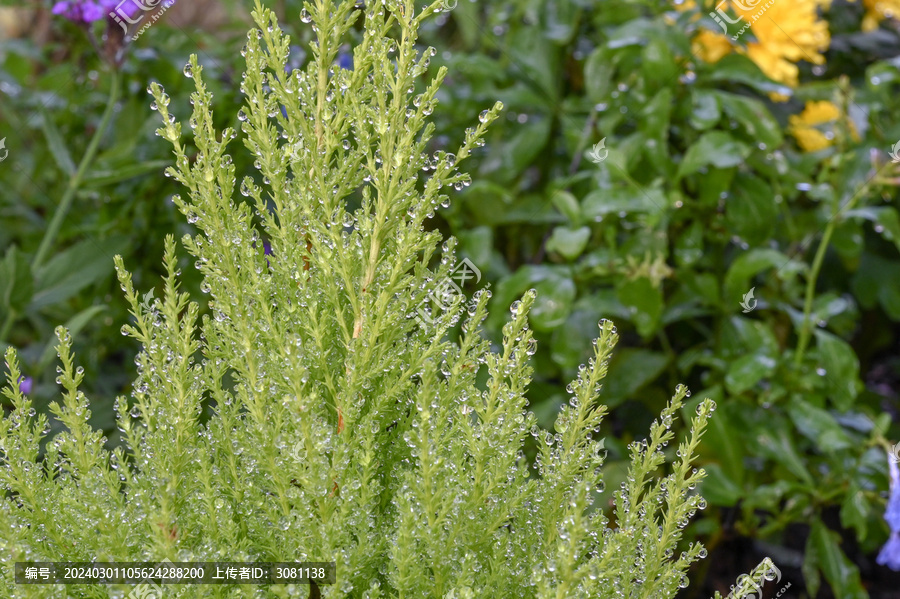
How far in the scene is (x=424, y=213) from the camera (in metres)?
0.83

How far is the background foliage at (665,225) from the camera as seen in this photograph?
1.70 metres

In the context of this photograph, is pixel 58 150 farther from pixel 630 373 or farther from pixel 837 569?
pixel 837 569

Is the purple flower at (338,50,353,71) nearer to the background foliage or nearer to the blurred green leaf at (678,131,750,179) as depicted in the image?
the background foliage

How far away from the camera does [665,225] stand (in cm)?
183

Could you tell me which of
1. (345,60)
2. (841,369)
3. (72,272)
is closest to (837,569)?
(841,369)

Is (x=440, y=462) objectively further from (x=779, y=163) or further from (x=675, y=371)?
(x=779, y=163)

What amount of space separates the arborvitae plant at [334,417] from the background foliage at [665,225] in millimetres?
828

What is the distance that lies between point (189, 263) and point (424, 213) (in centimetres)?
127

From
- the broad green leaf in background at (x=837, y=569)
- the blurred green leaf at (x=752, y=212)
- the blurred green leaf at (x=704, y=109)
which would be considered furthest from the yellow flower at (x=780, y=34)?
the broad green leaf in background at (x=837, y=569)

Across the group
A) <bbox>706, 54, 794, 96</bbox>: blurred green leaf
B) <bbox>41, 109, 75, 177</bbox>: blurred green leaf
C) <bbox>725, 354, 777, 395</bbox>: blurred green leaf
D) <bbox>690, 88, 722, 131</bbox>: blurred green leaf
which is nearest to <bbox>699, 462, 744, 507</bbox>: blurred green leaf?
<bbox>725, 354, 777, 395</bbox>: blurred green leaf

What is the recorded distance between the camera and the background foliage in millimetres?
1699

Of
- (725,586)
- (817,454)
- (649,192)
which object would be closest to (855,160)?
(649,192)

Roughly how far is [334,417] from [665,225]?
1192 mm

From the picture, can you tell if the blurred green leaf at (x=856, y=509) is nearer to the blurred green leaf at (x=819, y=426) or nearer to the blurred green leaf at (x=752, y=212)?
the blurred green leaf at (x=819, y=426)
